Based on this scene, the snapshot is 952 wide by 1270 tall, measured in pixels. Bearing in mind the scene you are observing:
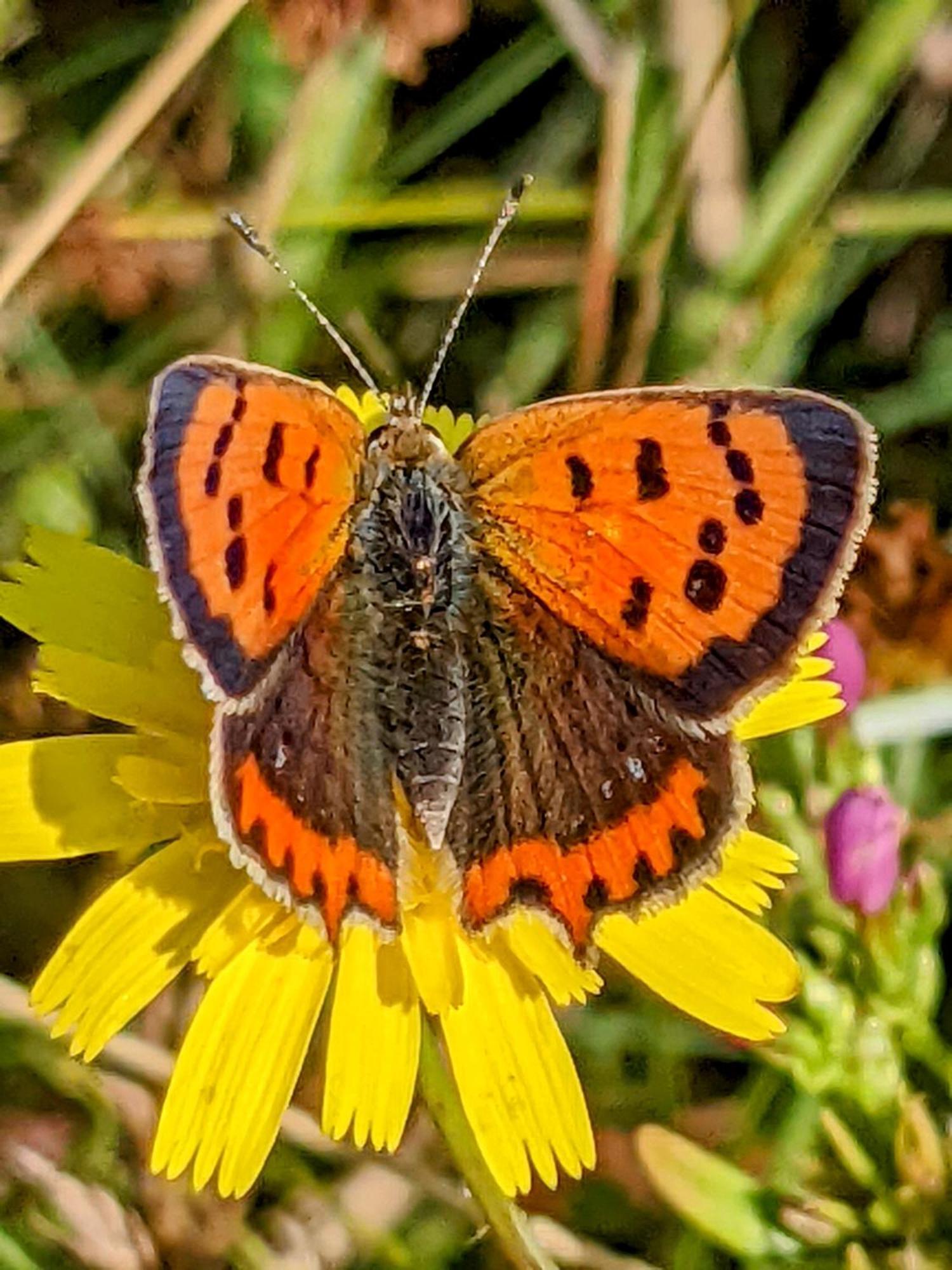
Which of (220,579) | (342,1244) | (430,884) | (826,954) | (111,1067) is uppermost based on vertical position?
(220,579)

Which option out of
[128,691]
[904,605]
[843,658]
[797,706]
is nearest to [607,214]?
[904,605]

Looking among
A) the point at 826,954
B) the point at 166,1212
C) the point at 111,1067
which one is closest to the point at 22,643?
the point at 111,1067

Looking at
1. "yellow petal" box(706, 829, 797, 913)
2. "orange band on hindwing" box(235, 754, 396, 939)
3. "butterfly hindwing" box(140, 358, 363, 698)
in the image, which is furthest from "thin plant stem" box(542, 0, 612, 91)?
"orange band on hindwing" box(235, 754, 396, 939)

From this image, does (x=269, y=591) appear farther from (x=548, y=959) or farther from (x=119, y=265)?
(x=119, y=265)

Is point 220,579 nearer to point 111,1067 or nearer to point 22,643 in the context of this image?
point 111,1067

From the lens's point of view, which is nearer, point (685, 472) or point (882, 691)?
point (685, 472)
